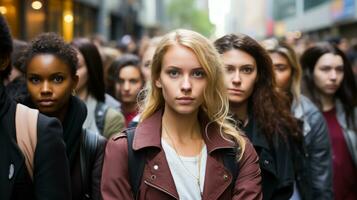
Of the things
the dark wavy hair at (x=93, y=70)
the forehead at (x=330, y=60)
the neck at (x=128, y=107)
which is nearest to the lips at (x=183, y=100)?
the dark wavy hair at (x=93, y=70)

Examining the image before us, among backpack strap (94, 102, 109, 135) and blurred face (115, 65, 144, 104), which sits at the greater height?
blurred face (115, 65, 144, 104)

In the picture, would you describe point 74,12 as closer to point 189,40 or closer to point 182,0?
point 189,40

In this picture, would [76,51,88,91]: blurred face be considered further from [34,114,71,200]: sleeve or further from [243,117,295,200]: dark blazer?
[34,114,71,200]: sleeve

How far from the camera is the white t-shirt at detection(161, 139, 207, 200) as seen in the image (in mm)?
3105

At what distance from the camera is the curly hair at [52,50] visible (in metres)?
3.71

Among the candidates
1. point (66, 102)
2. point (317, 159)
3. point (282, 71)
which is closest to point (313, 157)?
point (317, 159)

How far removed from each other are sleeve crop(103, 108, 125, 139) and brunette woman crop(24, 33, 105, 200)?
1.25 meters

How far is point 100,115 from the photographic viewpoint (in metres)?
5.05

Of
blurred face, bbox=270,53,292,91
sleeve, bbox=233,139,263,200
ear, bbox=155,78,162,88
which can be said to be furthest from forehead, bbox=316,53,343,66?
ear, bbox=155,78,162,88

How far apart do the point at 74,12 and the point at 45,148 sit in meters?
18.8

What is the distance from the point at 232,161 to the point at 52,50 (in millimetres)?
1378

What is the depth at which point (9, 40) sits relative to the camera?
2.72m

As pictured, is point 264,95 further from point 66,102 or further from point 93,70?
point 93,70

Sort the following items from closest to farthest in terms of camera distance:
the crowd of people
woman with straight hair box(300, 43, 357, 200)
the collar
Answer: the crowd of people → the collar → woman with straight hair box(300, 43, 357, 200)
